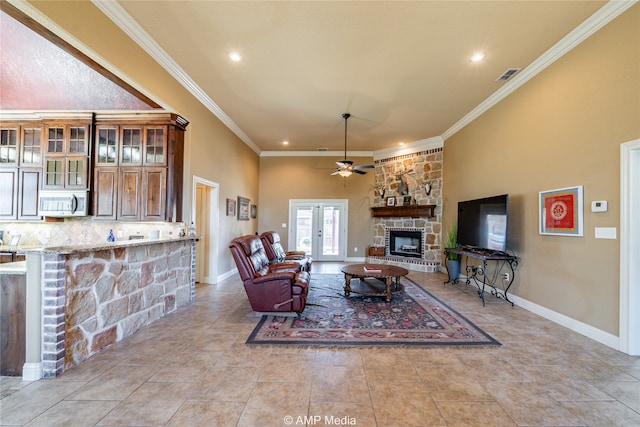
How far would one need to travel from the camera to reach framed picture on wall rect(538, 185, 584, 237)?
2.91 m

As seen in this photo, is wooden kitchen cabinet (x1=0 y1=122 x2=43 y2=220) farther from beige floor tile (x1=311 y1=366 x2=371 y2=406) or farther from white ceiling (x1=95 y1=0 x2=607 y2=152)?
beige floor tile (x1=311 y1=366 x2=371 y2=406)

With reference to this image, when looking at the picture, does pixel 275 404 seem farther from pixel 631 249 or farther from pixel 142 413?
pixel 631 249

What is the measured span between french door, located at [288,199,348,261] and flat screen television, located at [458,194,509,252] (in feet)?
12.1

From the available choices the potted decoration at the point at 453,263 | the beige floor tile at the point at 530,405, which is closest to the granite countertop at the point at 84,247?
the beige floor tile at the point at 530,405

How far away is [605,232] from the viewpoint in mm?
2645

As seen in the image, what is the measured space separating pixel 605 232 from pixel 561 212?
513 millimetres

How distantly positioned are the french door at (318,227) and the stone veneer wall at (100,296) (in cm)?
454

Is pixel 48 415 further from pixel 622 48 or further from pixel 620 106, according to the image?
pixel 622 48

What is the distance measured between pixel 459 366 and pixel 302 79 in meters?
4.03

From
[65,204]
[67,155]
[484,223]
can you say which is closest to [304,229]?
[484,223]

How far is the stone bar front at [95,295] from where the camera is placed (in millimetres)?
2047

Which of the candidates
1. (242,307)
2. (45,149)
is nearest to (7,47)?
(45,149)

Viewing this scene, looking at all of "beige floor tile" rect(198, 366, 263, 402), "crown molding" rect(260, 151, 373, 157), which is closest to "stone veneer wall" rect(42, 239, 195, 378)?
"beige floor tile" rect(198, 366, 263, 402)

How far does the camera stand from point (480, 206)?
14.2 ft
